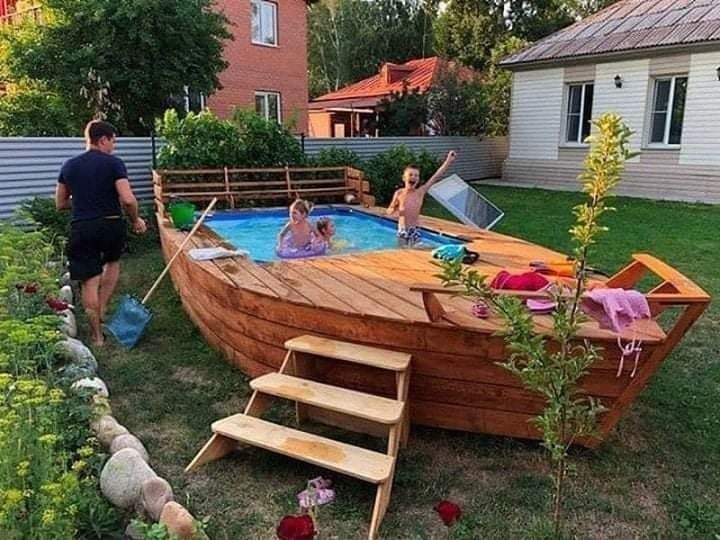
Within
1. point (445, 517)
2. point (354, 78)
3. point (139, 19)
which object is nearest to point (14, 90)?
point (139, 19)

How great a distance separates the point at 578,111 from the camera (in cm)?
1456

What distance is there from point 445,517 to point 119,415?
2.35 meters

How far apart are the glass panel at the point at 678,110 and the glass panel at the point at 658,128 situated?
196mm

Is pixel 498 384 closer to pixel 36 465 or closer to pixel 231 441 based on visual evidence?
pixel 231 441

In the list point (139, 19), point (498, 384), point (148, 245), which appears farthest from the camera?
point (139, 19)

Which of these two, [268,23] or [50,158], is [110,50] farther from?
[268,23]

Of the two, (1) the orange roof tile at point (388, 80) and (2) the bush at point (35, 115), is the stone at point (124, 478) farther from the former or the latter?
Answer: (1) the orange roof tile at point (388, 80)

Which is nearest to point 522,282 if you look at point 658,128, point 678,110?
point 678,110

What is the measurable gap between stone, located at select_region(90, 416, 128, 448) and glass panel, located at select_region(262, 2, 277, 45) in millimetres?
16102

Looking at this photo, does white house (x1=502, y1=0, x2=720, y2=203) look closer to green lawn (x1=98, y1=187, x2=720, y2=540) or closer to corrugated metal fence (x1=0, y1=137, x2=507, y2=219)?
corrugated metal fence (x1=0, y1=137, x2=507, y2=219)

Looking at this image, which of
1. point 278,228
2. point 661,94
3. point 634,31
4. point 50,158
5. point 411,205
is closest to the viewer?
point 411,205

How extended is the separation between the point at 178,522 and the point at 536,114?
48.9ft

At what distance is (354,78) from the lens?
30.7m

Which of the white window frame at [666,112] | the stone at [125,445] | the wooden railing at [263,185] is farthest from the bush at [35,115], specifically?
the white window frame at [666,112]
